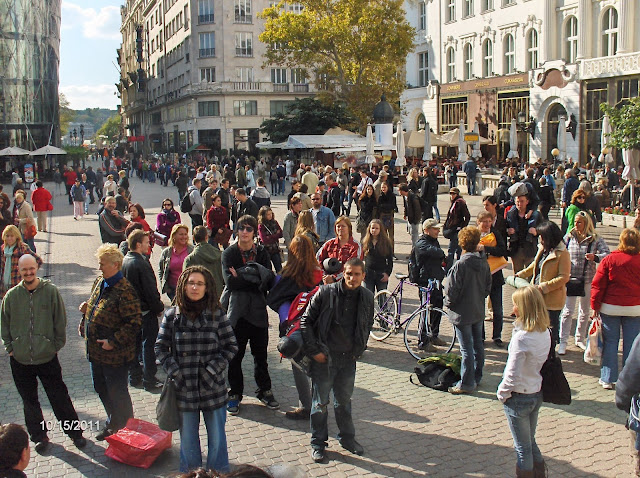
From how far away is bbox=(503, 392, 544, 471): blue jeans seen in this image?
16.4 ft

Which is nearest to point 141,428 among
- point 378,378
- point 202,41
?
point 378,378

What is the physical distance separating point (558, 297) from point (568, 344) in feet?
5.30

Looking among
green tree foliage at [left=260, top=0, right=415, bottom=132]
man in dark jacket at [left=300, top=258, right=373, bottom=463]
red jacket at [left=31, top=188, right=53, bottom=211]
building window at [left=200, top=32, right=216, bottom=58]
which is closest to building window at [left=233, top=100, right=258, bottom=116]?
building window at [left=200, top=32, right=216, bottom=58]

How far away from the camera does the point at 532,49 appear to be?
38.8 m

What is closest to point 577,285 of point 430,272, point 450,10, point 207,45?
point 430,272

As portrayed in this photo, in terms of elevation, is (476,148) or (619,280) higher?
(476,148)

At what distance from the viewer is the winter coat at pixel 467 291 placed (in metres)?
7.18

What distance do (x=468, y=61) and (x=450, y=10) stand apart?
379 centimetres

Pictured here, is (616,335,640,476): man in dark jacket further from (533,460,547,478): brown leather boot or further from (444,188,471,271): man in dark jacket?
(444,188,471,271): man in dark jacket

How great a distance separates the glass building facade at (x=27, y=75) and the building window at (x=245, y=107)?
1597cm

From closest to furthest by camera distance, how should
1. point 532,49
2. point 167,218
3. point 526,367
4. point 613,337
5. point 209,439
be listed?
point 526,367 < point 209,439 < point 613,337 < point 167,218 < point 532,49

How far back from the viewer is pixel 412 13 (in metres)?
50.4

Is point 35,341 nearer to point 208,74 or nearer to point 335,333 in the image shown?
point 335,333

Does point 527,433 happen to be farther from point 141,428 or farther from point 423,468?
point 141,428
